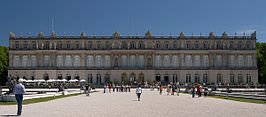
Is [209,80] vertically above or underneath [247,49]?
underneath

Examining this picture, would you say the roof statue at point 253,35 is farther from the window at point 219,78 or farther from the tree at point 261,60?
the window at point 219,78

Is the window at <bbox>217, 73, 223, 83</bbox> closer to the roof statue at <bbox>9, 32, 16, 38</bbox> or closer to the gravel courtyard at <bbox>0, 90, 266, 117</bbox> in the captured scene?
the roof statue at <bbox>9, 32, 16, 38</bbox>

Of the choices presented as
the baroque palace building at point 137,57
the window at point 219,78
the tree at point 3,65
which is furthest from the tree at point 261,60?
the tree at point 3,65

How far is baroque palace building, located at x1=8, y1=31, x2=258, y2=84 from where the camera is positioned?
86.6 metres

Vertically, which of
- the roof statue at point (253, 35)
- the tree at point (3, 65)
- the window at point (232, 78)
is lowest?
the window at point (232, 78)

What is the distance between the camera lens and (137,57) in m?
87.1

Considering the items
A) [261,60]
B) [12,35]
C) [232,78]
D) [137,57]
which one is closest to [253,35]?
[261,60]

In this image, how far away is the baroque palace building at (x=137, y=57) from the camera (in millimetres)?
86625

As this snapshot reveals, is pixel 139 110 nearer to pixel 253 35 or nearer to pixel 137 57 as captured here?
pixel 137 57

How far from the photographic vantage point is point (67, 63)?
87.1m

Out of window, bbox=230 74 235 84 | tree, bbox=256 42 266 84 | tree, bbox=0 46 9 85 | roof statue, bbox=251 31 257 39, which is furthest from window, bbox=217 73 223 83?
tree, bbox=0 46 9 85

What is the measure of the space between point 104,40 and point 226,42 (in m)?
27.2

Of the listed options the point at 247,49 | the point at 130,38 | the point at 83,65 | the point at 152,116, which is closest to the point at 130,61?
the point at 130,38

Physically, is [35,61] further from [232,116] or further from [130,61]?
[232,116]
